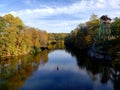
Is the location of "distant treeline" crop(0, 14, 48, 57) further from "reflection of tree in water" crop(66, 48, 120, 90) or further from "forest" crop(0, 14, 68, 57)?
"reflection of tree in water" crop(66, 48, 120, 90)

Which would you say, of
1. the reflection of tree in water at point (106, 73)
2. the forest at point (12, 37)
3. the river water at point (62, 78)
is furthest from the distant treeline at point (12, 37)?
the reflection of tree in water at point (106, 73)

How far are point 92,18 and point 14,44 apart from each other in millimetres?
32725

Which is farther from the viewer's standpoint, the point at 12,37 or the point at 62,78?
the point at 12,37

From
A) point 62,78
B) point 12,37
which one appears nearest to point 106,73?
point 62,78

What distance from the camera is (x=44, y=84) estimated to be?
39812 mm

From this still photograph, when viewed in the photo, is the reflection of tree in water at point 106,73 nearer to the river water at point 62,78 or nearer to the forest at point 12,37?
the river water at point 62,78

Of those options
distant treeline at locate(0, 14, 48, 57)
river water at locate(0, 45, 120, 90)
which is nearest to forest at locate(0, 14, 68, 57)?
distant treeline at locate(0, 14, 48, 57)

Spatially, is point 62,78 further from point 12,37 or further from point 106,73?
point 12,37

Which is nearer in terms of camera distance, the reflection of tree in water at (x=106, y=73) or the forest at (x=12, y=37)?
the reflection of tree in water at (x=106, y=73)

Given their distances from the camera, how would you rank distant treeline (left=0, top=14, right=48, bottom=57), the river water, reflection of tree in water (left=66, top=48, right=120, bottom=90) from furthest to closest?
distant treeline (left=0, top=14, right=48, bottom=57) → reflection of tree in water (left=66, top=48, right=120, bottom=90) → the river water

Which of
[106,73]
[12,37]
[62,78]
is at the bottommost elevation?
[62,78]

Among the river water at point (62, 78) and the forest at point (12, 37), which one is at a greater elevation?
the forest at point (12, 37)

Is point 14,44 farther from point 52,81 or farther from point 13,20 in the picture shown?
point 52,81

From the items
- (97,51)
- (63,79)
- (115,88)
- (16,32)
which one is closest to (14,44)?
(16,32)
